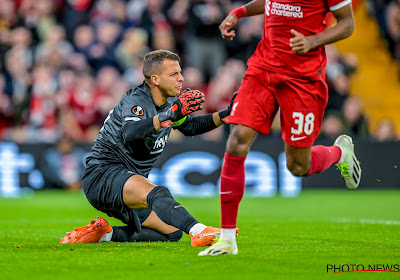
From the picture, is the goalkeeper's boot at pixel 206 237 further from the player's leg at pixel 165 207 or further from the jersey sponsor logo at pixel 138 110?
the jersey sponsor logo at pixel 138 110

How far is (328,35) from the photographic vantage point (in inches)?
215

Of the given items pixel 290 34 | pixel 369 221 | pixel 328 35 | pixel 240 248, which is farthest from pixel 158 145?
pixel 369 221

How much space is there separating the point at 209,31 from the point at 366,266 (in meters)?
11.3

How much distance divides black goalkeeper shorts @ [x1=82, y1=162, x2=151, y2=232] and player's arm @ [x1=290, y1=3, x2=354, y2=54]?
6.84ft

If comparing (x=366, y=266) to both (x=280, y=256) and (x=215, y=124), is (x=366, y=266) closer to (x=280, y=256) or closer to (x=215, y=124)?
(x=280, y=256)

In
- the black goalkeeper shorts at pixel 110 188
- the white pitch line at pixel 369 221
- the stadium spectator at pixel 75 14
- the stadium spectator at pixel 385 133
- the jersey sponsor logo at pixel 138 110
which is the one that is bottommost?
the white pitch line at pixel 369 221

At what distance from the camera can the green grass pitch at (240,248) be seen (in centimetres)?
464

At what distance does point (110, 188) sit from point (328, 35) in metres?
2.47

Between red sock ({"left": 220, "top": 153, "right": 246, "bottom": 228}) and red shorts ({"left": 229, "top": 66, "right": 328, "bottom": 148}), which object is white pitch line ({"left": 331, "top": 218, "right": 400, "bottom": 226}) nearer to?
red shorts ({"left": 229, "top": 66, "right": 328, "bottom": 148})

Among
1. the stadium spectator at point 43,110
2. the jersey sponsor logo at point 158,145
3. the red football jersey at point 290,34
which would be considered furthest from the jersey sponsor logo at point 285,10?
the stadium spectator at point 43,110

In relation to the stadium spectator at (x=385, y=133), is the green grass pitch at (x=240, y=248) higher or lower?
lower

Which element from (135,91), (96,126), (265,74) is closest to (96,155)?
(135,91)

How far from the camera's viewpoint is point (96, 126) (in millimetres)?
14500

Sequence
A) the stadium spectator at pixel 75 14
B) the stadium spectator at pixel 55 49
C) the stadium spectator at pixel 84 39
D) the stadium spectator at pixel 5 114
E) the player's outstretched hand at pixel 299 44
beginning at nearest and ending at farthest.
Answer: the player's outstretched hand at pixel 299 44 → the stadium spectator at pixel 5 114 → the stadium spectator at pixel 55 49 → the stadium spectator at pixel 84 39 → the stadium spectator at pixel 75 14
